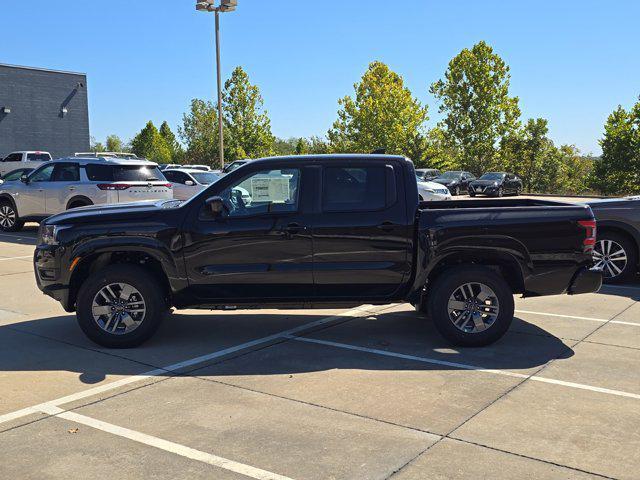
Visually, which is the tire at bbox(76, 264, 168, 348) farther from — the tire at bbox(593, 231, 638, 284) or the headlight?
the tire at bbox(593, 231, 638, 284)

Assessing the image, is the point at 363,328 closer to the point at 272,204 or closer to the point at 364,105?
the point at 272,204

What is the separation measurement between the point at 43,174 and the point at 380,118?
1550 inches

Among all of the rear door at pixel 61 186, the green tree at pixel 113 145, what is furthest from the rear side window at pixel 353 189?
the green tree at pixel 113 145

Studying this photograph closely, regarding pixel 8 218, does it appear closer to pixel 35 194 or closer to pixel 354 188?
pixel 35 194

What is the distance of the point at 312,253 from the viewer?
20.0 feet

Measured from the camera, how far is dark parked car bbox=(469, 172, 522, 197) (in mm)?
37000

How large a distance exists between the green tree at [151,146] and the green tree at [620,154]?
44.0 m

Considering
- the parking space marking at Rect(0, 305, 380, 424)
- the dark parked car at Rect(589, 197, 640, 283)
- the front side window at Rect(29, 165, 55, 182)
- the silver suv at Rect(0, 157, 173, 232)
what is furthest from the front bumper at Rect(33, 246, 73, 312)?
the front side window at Rect(29, 165, 55, 182)

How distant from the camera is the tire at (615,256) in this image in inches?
372

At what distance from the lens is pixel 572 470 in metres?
3.64

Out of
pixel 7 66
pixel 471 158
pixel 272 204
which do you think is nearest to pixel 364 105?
pixel 471 158

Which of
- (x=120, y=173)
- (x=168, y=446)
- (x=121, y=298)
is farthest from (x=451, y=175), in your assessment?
(x=168, y=446)

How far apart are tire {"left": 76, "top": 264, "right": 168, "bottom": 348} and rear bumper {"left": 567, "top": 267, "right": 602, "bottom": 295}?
407cm

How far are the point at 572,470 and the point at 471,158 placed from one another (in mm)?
49945
